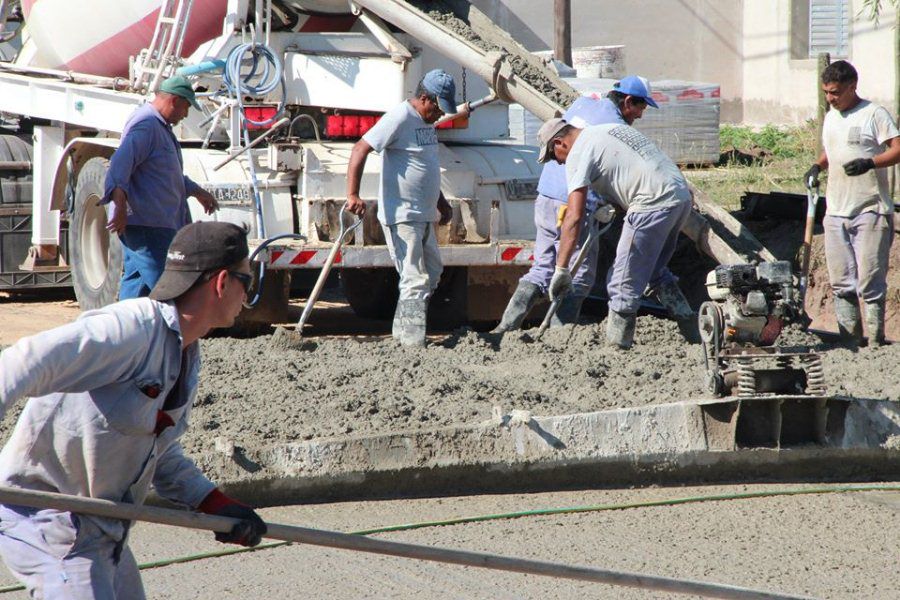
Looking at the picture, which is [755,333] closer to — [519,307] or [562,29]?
[519,307]

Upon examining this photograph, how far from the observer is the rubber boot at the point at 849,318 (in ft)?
24.2

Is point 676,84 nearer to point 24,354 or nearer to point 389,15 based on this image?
point 389,15

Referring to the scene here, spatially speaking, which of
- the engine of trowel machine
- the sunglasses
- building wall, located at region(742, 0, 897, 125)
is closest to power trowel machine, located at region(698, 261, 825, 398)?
the engine of trowel machine

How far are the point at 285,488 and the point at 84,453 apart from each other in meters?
2.39

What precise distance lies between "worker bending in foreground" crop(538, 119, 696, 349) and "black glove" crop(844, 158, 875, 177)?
103cm

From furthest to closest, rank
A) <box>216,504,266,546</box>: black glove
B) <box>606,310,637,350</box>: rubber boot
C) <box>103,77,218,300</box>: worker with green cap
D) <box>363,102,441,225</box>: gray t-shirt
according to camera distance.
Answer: <box>363,102,441,225</box>: gray t-shirt, <box>606,310,637,350</box>: rubber boot, <box>103,77,218,300</box>: worker with green cap, <box>216,504,266,546</box>: black glove

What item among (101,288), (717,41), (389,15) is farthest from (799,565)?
(717,41)

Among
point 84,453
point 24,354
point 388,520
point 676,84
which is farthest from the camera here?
point 676,84

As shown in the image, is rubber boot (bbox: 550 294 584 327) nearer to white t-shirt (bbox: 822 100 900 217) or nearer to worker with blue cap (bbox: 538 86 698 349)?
worker with blue cap (bbox: 538 86 698 349)

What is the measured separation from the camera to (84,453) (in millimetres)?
2686

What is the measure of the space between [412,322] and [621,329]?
120 centimetres

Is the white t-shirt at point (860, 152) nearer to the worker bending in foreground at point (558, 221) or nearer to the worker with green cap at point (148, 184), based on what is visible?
the worker bending in foreground at point (558, 221)

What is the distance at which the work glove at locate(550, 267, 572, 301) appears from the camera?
22.2 ft

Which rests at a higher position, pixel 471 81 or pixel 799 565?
pixel 471 81
